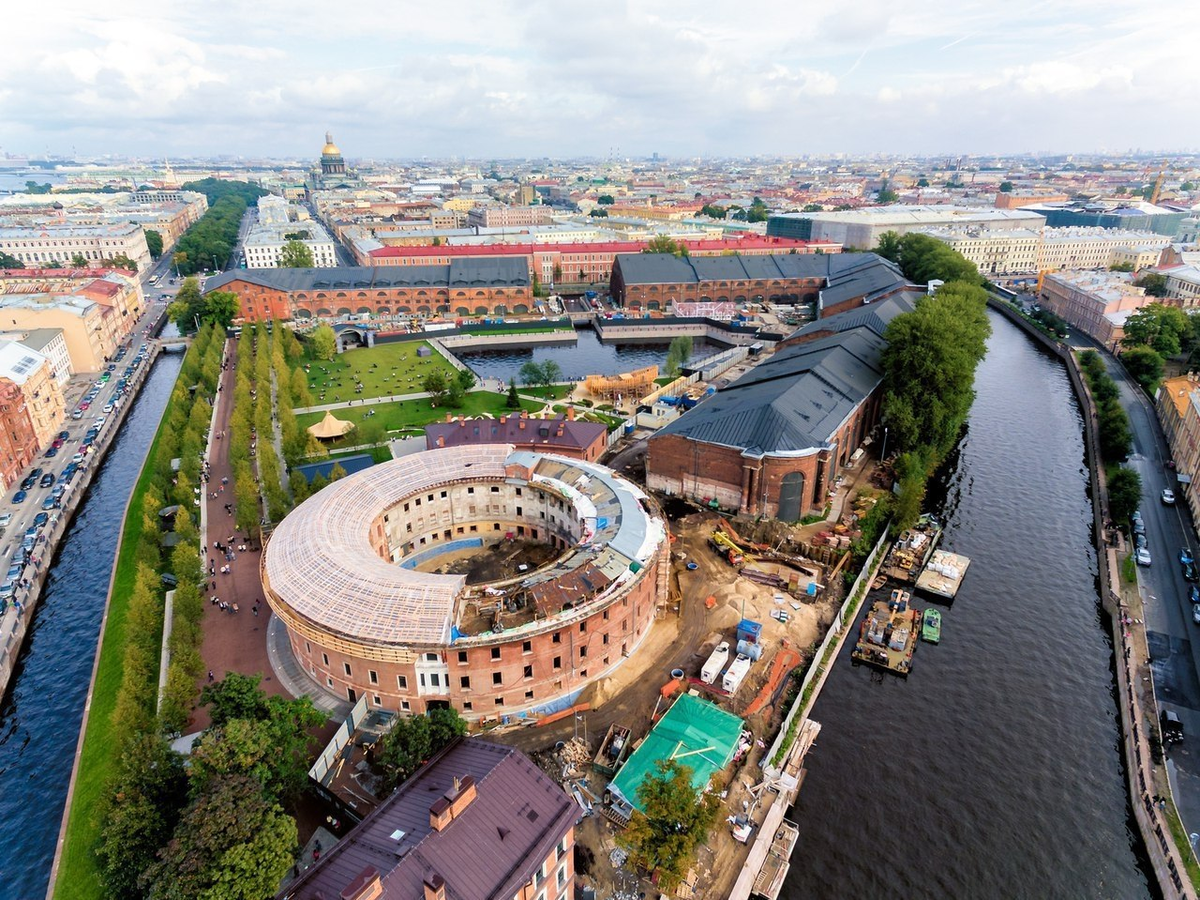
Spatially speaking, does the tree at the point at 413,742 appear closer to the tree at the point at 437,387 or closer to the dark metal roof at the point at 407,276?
the tree at the point at 437,387

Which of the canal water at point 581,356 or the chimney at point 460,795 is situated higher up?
the chimney at point 460,795

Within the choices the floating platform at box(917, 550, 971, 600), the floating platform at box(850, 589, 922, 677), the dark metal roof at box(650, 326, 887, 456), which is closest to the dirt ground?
the floating platform at box(850, 589, 922, 677)

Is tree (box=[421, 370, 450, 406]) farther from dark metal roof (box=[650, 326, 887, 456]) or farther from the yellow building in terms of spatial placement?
the yellow building

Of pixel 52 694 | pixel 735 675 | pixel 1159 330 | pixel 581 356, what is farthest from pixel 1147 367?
pixel 52 694

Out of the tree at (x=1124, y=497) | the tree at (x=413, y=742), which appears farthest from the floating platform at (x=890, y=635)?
the tree at (x=413, y=742)

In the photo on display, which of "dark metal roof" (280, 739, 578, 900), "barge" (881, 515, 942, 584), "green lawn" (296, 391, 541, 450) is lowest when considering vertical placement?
"barge" (881, 515, 942, 584)

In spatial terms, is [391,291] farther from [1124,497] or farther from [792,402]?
[1124,497]
